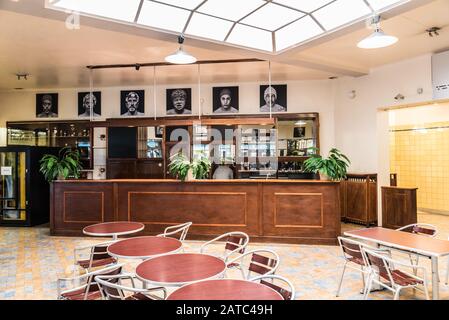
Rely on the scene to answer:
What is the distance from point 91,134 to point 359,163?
24.1 feet

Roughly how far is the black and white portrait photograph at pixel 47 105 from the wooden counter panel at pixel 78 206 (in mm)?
3471

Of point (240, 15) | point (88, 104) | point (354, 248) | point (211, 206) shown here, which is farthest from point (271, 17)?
point (88, 104)

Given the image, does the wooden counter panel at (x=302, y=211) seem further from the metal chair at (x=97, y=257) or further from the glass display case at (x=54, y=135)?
the glass display case at (x=54, y=135)

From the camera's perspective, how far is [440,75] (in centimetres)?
641

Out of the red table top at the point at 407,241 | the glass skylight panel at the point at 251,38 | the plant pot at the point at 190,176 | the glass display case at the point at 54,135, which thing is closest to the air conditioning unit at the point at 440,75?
the glass skylight panel at the point at 251,38

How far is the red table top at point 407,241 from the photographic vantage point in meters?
3.18

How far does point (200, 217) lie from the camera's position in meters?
6.63

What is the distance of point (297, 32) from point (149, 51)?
2.85 m

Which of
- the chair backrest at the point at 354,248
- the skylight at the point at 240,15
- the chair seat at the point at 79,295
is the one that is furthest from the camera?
the skylight at the point at 240,15

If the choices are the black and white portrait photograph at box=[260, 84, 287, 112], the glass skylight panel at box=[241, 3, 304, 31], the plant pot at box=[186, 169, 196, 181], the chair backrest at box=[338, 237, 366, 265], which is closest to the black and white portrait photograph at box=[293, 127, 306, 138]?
the black and white portrait photograph at box=[260, 84, 287, 112]

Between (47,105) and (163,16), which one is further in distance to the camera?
(47,105)

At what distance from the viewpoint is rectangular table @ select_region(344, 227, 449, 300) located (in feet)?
10.4

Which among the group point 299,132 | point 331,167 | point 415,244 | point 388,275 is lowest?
point 388,275

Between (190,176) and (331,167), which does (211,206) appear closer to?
(190,176)
